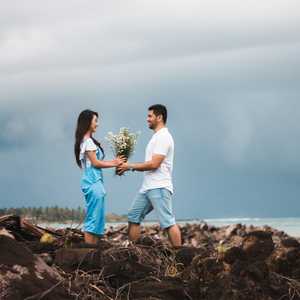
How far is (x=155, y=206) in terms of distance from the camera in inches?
422

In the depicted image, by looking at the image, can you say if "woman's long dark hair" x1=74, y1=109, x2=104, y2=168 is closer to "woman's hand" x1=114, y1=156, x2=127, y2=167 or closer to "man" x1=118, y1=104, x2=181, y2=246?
"woman's hand" x1=114, y1=156, x2=127, y2=167

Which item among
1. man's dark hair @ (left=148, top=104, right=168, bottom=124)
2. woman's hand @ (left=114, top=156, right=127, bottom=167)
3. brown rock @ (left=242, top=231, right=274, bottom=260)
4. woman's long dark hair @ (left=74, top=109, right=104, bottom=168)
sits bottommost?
brown rock @ (left=242, top=231, right=274, bottom=260)

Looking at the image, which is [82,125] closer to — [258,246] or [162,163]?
[162,163]

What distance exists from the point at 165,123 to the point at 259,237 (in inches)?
143

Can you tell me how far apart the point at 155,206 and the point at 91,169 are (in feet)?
3.28

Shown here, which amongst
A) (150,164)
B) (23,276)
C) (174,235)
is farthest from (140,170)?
(23,276)

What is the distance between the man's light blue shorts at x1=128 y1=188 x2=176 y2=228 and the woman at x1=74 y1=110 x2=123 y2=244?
→ 72 centimetres

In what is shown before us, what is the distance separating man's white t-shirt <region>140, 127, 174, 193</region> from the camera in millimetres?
10742

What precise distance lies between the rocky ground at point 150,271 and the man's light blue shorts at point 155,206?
2.33 m

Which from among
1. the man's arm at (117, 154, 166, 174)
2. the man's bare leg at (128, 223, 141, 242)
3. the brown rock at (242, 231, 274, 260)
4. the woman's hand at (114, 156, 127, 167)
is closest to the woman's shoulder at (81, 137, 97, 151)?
the woman's hand at (114, 156, 127, 167)

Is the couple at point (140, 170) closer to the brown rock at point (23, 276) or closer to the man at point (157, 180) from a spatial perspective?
the man at point (157, 180)

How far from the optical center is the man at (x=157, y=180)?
1070cm

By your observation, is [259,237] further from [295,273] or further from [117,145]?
[117,145]

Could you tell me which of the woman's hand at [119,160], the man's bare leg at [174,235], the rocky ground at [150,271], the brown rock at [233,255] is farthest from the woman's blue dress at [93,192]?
the brown rock at [233,255]
